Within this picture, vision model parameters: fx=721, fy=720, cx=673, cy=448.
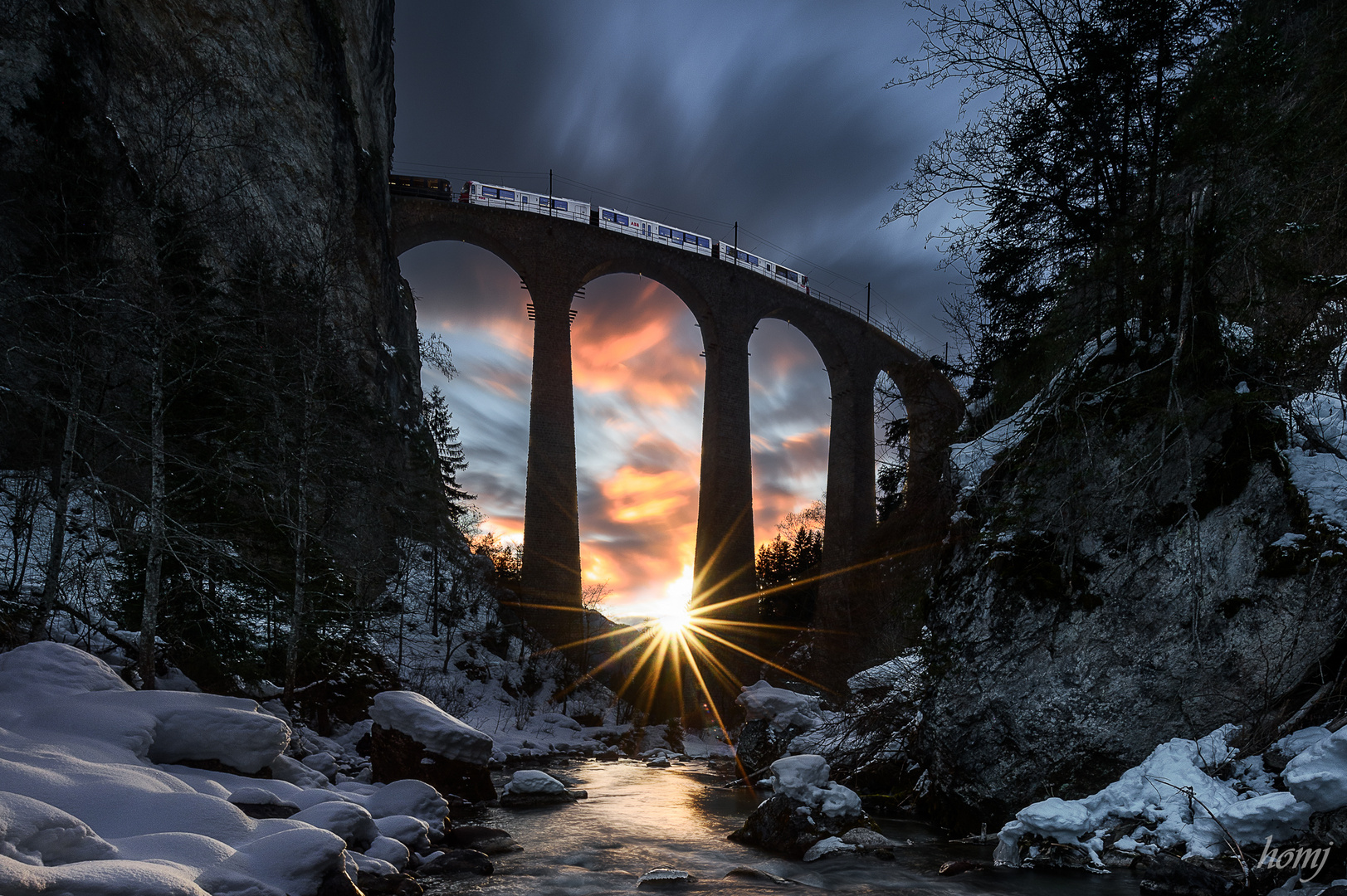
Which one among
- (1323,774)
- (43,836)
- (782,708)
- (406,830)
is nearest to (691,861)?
(406,830)

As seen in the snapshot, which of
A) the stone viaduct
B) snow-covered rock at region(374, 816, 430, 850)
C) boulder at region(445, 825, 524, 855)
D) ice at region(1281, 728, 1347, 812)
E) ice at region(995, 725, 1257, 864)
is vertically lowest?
boulder at region(445, 825, 524, 855)

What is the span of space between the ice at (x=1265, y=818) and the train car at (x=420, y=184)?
36520mm

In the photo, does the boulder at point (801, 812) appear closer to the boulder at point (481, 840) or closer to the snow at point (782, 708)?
the boulder at point (481, 840)

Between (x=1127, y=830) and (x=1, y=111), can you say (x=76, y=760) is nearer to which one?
(x=1127, y=830)

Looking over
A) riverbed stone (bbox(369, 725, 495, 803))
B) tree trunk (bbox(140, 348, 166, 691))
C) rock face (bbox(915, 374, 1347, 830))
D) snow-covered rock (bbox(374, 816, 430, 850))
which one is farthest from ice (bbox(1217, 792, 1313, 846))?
tree trunk (bbox(140, 348, 166, 691))

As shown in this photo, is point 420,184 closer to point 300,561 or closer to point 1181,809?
point 300,561

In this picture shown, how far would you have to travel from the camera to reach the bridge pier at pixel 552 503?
1282 inches

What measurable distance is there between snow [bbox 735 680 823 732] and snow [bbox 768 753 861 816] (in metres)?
8.22

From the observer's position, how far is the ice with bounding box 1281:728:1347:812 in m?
5.02

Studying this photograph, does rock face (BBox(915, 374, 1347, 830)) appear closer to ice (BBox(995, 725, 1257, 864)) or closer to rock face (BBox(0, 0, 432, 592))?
ice (BBox(995, 725, 1257, 864))

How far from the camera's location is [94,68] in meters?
17.9

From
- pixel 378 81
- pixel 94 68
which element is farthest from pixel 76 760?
pixel 378 81

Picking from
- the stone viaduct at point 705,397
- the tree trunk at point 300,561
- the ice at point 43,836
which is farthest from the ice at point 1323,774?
Answer: the stone viaduct at point 705,397

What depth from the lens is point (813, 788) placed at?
10.5 metres
